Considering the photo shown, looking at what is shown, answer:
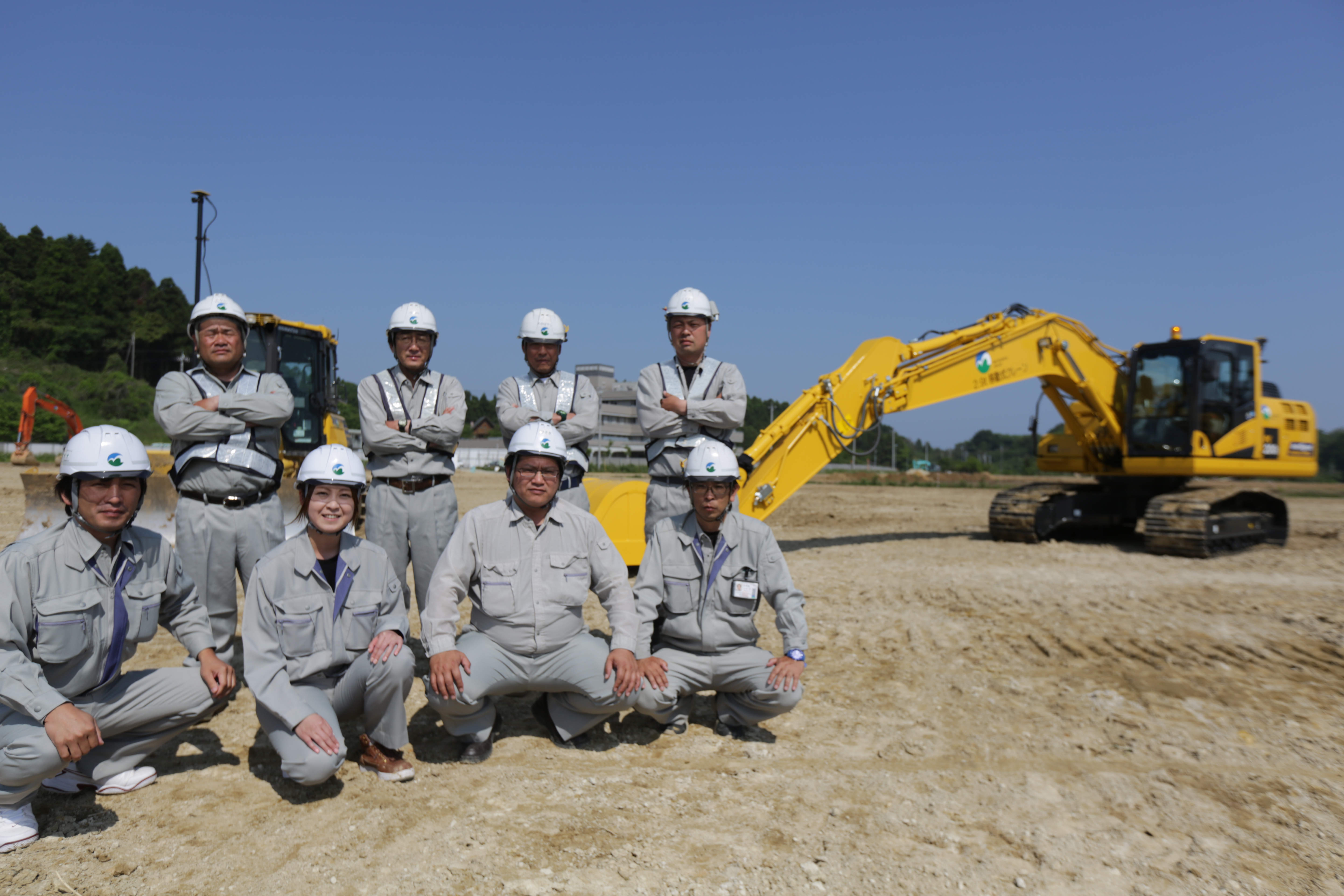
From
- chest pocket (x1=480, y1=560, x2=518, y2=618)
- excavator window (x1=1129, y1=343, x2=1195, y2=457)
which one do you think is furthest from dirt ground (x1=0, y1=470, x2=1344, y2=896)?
excavator window (x1=1129, y1=343, x2=1195, y2=457)

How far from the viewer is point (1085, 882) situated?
277 centimetres

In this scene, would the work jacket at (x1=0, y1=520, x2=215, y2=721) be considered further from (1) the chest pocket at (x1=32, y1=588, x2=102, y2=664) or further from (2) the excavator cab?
Result: (2) the excavator cab

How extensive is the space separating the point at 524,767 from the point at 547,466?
137cm

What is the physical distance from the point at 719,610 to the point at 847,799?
3.54 ft

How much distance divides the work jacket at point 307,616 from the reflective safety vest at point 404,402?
1.10 metres

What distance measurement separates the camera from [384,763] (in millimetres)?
3475

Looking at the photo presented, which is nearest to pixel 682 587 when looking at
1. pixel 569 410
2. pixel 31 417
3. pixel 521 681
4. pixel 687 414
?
pixel 521 681

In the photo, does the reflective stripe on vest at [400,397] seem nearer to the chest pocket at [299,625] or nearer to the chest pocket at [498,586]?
the chest pocket at [498,586]

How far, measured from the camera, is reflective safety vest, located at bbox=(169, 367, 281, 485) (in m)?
4.09

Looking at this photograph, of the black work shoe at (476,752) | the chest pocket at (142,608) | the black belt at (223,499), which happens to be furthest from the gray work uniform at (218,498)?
the black work shoe at (476,752)

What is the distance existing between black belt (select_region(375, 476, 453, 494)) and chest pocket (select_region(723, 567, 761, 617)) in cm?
167

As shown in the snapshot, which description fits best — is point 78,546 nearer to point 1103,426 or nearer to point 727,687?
point 727,687

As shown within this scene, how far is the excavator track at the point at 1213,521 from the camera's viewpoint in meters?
10.3

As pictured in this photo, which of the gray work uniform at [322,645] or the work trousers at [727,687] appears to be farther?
the work trousers at [727,687]
